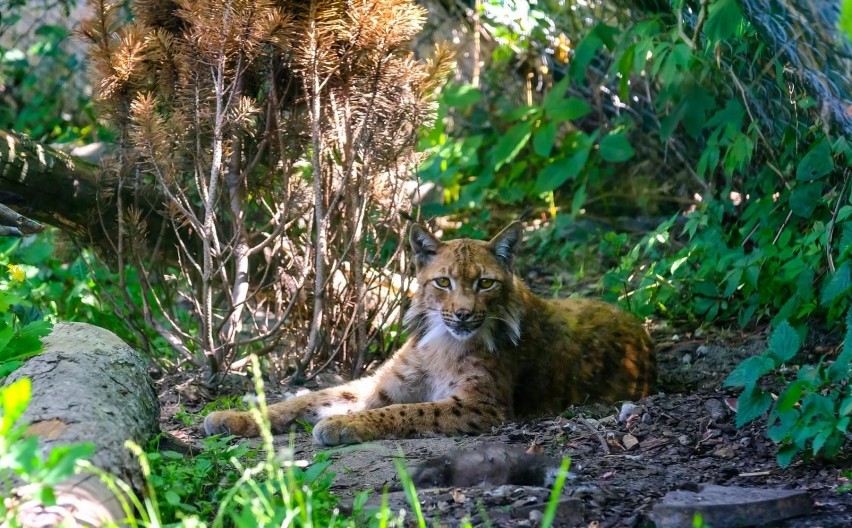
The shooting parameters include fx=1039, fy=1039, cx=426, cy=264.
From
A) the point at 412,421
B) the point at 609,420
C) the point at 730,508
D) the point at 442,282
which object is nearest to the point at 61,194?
the point at 442,282

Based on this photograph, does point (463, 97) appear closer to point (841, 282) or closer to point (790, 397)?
point (841, 282)

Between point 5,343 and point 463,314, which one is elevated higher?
point 5,343

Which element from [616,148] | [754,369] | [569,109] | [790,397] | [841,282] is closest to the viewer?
[790,397]

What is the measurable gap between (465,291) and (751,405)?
76.8 inches

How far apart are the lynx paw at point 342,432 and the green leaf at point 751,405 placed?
6.21ft

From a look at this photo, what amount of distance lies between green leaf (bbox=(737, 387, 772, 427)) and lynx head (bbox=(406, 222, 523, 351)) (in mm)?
1805

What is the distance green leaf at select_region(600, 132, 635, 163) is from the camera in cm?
865

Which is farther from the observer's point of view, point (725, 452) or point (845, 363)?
point (725, 452)

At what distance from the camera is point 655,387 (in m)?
6.41

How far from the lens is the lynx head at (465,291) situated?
229 inches

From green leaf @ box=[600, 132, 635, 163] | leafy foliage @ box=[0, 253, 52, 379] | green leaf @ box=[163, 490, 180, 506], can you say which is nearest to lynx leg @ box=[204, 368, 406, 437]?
leafy foliage @ box=[0, 253, 52, 379]

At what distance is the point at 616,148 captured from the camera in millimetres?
8695

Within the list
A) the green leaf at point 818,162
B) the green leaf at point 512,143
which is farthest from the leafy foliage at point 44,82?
the green leaf at point 818,162

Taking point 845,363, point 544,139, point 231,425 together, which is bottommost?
point 231,425
